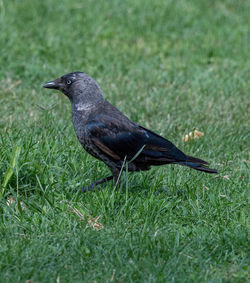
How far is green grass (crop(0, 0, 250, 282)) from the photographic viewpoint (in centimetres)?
363

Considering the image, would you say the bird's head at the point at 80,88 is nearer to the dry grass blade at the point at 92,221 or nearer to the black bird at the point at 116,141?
the black bird at the point at 116,141

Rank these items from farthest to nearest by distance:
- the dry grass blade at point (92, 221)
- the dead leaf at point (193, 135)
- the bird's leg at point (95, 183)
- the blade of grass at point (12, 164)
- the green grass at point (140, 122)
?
the dead leaf at point (193, 135) → the bird's leg at point (95, 183) → the blade of grass at point (12, 164) → the dry grass blade at point (92, 221) → the green grass at point (140, 122)

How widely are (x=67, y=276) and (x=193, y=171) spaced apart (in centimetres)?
219

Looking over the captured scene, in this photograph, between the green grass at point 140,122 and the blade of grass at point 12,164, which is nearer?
the green grass at point 140,122

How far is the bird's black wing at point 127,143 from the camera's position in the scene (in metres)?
4.63

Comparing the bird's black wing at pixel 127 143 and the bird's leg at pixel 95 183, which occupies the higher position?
the bird's black wing at pixel 127 143

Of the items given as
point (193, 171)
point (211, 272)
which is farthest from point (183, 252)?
point (193, 171)

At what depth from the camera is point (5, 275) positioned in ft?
11.0

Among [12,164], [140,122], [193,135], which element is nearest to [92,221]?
[12,164]

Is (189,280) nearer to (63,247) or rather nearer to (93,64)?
(63,247)

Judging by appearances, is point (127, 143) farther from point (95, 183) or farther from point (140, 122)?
point (140, 122)

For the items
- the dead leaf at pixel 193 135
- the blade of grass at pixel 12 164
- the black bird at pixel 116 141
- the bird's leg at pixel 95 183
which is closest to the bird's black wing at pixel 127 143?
the black bird at pixel 116 141

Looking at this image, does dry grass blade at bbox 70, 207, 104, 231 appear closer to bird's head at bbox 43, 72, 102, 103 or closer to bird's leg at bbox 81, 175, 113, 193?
bird's leg at bbox 81, 175, 113, 193

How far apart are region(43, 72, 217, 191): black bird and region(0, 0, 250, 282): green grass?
0.77 feet
